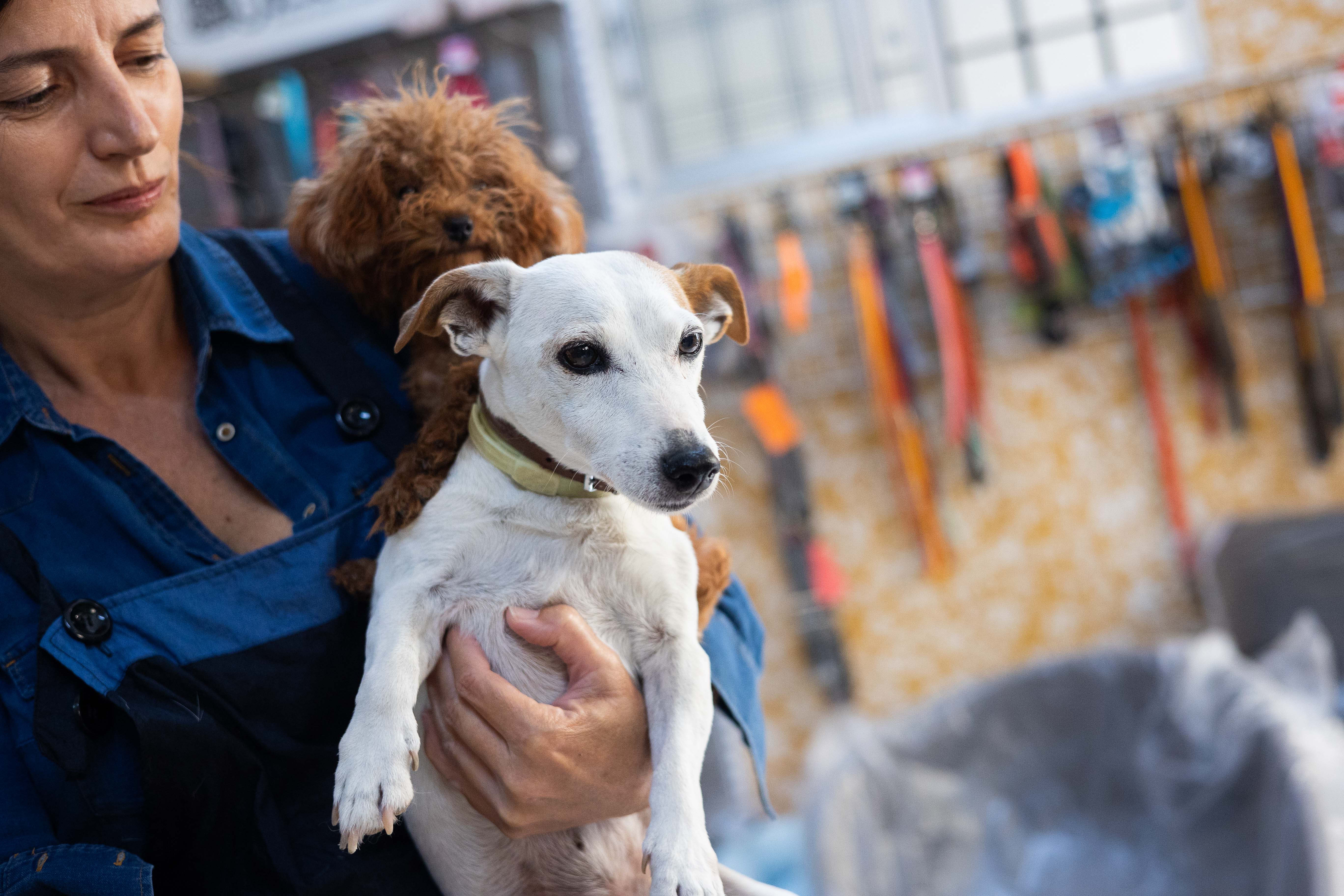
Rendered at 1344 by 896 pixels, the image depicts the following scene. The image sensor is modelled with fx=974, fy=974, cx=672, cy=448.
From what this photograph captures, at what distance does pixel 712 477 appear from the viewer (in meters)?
0.83

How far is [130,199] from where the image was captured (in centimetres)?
90

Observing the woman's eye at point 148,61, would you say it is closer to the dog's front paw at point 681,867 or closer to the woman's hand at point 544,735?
the woman's hand at point 544,735

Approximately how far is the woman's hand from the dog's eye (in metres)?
0.22

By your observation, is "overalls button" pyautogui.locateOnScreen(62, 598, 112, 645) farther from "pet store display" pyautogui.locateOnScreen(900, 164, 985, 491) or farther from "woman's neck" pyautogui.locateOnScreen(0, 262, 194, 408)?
"pet store display" pyautogui.locateOnScreen(900, 164, 985, 491)

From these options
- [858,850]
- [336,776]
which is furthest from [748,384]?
[336,776]

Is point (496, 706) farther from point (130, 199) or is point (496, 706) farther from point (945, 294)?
point (945, 294)

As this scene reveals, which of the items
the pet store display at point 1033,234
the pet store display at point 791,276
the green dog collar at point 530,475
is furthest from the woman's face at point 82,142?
the pet store display at point 1033,234

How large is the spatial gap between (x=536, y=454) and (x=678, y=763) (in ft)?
1.02

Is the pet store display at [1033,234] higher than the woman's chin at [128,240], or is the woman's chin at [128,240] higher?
the woman's chin at [128,240]

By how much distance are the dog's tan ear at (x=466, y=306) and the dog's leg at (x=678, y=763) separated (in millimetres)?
336

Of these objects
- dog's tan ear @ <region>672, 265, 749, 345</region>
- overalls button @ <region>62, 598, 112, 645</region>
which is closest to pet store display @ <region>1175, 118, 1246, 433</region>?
dog's tan ear @ <region>672, 265, 749, 345</region>

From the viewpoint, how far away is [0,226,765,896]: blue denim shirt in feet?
2.74

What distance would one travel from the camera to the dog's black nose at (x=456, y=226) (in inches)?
38.2

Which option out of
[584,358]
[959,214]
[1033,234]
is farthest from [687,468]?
[959,214]
